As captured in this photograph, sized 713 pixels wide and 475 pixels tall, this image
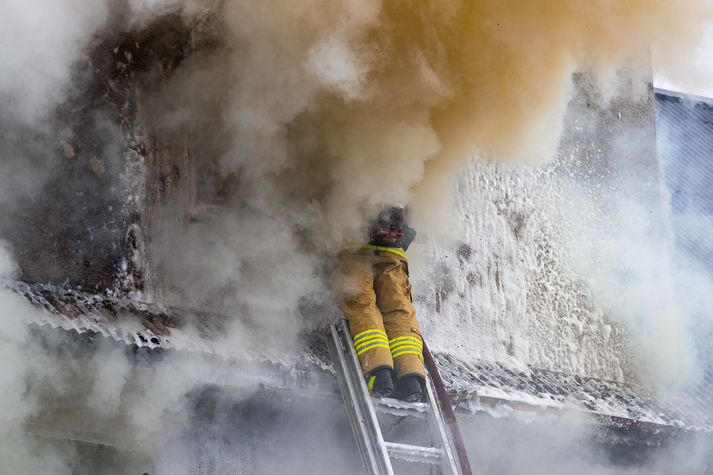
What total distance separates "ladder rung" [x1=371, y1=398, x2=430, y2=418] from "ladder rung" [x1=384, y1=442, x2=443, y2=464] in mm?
225

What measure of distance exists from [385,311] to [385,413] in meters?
0.59

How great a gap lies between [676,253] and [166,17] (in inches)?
287

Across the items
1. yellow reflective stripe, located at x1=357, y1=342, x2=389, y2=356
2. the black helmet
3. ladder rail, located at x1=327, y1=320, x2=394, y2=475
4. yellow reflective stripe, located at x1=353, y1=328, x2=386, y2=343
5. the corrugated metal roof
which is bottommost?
ladder rail, located at x1=327, y1=320, x2=394, y2=475

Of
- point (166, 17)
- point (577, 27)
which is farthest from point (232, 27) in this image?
point (577, 27)

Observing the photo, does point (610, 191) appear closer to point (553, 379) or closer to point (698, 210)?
point (553, 379)

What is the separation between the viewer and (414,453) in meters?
5.38

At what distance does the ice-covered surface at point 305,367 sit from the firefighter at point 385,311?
13.6 inches

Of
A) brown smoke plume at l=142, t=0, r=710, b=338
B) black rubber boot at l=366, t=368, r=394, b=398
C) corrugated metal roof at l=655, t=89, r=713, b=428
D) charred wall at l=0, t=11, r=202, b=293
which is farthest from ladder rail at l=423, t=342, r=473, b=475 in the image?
corrugated metal roof at l=655, t=89, r=713, b=428

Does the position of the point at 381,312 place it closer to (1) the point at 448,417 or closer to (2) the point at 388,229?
(2) the point at 388,229

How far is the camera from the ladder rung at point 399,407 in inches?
216

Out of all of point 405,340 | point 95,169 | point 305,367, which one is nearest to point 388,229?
point 405,340

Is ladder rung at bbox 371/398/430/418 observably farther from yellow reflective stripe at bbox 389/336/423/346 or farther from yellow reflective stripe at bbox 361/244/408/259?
yellow reflective stripe at bbox 361/244/408/259

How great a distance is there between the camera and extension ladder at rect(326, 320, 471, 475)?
5266 millimetres

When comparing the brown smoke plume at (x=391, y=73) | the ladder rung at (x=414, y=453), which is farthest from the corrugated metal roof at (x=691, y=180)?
the ladder rung at (x=414, y=453)
